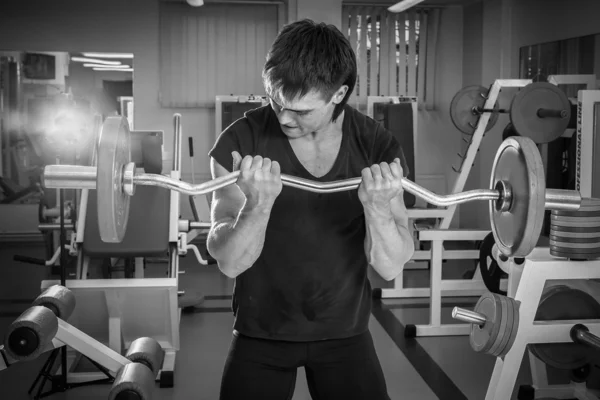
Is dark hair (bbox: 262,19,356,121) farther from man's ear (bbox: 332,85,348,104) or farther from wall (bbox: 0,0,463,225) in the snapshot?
wall (bbox: 0,0,463,225)

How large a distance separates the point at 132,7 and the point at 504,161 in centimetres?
666

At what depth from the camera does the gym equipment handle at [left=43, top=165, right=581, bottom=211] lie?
3.64 ft

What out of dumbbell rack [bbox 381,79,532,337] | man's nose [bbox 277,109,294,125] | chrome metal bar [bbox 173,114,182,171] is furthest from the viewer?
dumbbell rack [bbox 381,79,532,337]

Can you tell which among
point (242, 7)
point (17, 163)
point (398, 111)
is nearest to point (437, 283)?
point (398, 111)

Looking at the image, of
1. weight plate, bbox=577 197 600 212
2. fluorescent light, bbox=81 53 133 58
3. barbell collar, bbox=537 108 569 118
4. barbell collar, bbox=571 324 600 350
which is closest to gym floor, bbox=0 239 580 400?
barbell collar, bbox=571 324 600 350

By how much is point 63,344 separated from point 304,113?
206 cm

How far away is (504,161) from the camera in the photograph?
1298 millimetres

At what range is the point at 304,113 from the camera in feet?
4.24

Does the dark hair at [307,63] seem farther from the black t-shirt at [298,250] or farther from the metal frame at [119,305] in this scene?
the metal frame at [119,305]

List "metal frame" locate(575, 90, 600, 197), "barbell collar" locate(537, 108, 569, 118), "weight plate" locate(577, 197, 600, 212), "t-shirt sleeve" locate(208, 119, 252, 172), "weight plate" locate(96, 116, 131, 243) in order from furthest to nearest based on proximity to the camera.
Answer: "barbell collar" locate(537, 108, 569, 118), "metal frame" locate(575, 90, 600, 197), "weight plate" locate(577, 197, 600, 212), "t-shirt sleeve" locate(208, 119, 252, 172), "weight plate" locate(96, 116, 131, 243)

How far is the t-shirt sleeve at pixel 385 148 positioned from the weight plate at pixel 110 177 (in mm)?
582

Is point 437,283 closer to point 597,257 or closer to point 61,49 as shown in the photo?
point 597,257

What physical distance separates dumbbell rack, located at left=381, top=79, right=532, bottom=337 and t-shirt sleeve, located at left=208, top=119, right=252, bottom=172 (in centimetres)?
282

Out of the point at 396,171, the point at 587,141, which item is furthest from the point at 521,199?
the point at 587,141
